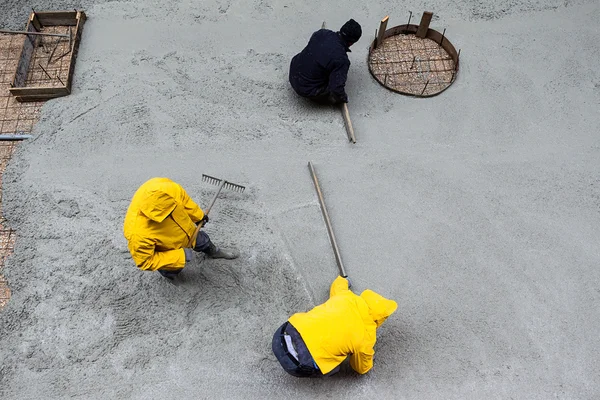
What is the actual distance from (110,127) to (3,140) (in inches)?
39.4

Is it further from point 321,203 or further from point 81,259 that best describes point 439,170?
point 81,259

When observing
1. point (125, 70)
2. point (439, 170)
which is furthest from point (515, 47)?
point (125, 70)

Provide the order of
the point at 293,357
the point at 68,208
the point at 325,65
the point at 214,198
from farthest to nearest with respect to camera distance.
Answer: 1. the point at 325,65
2. the point at 68,208
3. the point at 214,198
4. the point at 293,357

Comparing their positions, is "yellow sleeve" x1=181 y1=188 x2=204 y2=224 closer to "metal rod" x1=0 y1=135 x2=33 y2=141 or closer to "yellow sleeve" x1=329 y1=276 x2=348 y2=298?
"yellow sleeve" x1=329 y1=276 x2=348 y2=298

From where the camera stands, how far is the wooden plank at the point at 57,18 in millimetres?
5246

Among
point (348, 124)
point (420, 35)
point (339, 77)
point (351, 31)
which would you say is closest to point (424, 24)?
point (420, 35)

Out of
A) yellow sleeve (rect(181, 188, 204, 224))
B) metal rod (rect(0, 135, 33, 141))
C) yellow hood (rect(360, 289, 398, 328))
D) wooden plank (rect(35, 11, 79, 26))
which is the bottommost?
yellow hood (rect(360, 289, 398, 328))

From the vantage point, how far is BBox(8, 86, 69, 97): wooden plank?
468cm

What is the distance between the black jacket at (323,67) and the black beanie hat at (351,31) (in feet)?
0.31

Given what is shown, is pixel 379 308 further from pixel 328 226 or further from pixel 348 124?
pixel 348 124

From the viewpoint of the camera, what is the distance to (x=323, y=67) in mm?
4473

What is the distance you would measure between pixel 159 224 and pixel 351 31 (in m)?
2.40

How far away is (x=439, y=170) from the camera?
14.3 feet

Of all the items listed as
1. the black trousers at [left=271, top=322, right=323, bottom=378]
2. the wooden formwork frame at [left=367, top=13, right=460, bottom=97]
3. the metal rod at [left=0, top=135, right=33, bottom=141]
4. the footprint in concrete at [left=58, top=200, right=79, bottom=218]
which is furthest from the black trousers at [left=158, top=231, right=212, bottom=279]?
the wooden formwork frame at [left=367, top=13, right=460, bottom=97]
